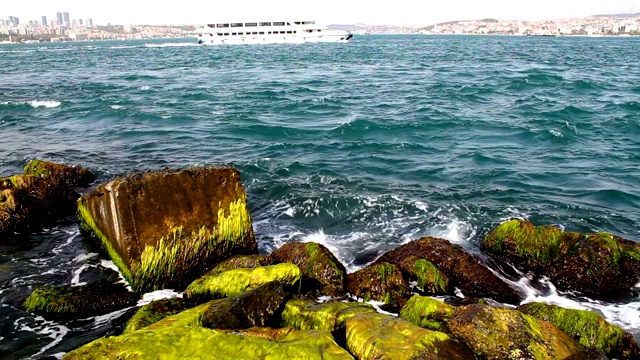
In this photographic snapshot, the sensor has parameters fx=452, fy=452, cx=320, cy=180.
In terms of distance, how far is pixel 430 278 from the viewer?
24.5ft

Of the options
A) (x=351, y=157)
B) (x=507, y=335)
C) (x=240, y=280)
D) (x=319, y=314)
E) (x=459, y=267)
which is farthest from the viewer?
(x=351, y=157)

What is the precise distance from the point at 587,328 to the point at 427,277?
236 centimetres

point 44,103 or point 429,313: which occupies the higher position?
point 44,103

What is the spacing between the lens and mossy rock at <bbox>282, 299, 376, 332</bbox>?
18.1 ft

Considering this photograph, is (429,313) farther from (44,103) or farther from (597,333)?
(44,103)

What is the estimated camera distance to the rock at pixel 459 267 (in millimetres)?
7594

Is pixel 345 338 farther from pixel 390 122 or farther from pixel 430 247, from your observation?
pixel 390 122

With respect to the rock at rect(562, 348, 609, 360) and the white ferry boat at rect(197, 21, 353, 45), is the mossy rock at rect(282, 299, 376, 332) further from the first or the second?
the white ferry boat at rect(197, 21, 353, 45)

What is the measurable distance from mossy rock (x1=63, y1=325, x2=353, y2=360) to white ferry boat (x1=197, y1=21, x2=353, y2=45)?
115 meters

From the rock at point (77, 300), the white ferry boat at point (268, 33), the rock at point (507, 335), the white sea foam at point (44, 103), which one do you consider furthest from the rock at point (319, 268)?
the white ferry boat at point (268, 33)

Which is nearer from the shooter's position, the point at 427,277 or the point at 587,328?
the point at 587,328

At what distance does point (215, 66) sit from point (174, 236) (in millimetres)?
49543

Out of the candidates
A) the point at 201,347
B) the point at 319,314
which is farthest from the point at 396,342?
the point at 201,347

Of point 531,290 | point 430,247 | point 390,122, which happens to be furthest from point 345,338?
point 390,122
